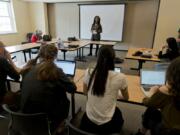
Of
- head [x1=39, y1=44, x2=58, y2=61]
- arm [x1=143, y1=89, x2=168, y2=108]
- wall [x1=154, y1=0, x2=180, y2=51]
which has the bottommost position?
arm [x1=143, y1=89, x2=168, y2=108]

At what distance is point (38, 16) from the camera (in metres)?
7.81

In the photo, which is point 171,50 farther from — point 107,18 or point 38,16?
point 38,16

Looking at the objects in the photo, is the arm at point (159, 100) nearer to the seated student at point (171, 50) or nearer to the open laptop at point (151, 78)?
the open laptop at point (151, 78)

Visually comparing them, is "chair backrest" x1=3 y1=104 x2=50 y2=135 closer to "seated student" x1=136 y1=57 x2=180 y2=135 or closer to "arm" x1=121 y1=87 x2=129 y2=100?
"arm" x1=121 y1=87 x2=129 y2=100

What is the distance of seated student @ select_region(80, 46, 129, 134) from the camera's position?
4.03 feet

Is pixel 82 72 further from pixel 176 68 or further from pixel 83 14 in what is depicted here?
pixel 83 14

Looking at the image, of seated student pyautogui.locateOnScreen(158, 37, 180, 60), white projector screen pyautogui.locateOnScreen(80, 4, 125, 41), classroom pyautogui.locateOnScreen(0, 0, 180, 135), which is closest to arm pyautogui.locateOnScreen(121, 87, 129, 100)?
classroom pyautogui.locateOnScreen(0, 0, 180, 135)

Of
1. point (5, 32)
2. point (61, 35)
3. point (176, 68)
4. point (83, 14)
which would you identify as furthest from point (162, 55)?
point (5, 32)

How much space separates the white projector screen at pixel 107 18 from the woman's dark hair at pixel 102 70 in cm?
586

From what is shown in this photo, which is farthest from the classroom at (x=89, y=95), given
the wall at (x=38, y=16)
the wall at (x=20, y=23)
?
the wall at (x=38, y=16)

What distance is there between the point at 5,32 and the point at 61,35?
2539mm

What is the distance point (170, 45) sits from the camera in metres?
3.11

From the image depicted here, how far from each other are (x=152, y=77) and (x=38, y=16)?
7.34m

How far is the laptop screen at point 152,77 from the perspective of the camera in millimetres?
1766
